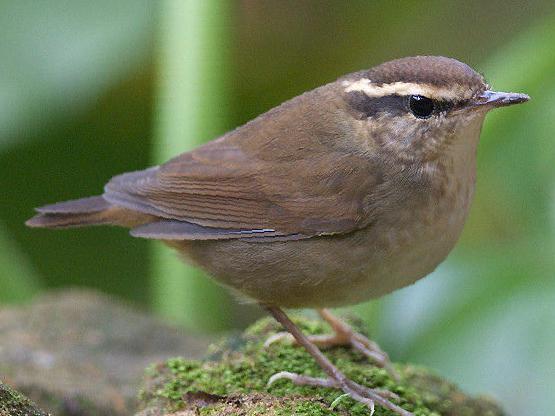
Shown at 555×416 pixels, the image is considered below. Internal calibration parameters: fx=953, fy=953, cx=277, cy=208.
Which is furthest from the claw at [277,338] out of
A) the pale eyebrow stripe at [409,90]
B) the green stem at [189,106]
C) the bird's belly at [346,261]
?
the green stem at [189,106]

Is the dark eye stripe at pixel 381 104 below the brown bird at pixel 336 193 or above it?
above

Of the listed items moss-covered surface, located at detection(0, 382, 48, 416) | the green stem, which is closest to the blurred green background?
the green stem

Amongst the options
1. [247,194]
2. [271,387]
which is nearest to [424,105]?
[247,194]

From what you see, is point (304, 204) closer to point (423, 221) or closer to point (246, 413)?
point (423, 221)

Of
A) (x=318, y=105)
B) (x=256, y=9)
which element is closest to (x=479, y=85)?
(x=318, y=105)

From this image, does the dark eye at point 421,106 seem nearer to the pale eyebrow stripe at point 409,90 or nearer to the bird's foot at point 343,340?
the pale eyebrow stripe at point 409,90

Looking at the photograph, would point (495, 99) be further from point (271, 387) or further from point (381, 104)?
point (271, 387)
